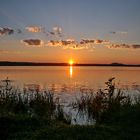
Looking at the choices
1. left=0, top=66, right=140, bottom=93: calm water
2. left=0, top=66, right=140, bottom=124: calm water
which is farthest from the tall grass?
left=0, top=66, right=140, bottom=93: calm water

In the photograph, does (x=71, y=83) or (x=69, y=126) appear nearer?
(x=69, y=126)

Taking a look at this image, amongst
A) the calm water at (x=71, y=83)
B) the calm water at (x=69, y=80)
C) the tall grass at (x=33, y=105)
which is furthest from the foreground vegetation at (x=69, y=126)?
the calm water at (x=69, y=80)

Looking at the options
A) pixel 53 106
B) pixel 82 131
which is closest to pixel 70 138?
pixel 82 131

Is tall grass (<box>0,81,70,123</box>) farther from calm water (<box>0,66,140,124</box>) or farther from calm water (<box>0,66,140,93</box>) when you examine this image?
calm water (<box>0,66,140,93</box>)

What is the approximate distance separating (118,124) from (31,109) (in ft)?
18.5

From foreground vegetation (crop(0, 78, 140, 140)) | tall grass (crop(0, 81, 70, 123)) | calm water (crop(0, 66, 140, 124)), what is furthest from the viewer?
calm water (crop(0, 66, 140, 124))

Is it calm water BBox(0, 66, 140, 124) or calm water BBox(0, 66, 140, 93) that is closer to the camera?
calm water BBox(0, 66, 140, 124)

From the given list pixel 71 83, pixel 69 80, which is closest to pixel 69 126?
pixel 71 83

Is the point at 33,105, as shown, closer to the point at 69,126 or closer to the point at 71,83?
the point at 69,126

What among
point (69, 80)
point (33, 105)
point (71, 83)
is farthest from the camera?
point (69, 80)

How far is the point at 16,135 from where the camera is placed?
896 centimetres

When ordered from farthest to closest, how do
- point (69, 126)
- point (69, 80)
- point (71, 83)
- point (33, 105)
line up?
point (69, 80), point (71, 83), point (33, 105), point (69, 126)

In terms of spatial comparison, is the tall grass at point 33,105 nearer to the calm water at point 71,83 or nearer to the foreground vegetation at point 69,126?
the foreground vegetation at point 69,126

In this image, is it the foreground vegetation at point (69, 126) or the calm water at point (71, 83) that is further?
the calm water at point (71, 83)
